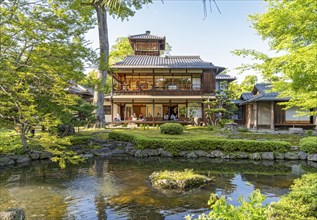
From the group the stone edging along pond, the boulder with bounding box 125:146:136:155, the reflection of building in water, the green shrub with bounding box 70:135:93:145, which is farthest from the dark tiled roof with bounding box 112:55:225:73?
the reflection of building in water

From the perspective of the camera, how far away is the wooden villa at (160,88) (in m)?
23.8

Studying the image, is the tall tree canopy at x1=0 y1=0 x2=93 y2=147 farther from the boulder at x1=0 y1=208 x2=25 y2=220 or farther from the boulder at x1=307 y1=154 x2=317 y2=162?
the boulder at x1=307 y1=154 x2=317 y2=162

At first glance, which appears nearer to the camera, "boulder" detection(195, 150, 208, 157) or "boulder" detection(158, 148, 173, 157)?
"boulder" detection(195, 150, 208, 157)

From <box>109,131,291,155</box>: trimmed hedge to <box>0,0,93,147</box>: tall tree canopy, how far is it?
300 inches

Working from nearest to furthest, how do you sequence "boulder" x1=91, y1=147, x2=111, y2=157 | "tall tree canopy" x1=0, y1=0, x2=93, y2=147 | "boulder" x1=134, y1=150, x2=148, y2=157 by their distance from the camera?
"tall tree canopy" x1=0, y1=0, x2=93, y2=147 < "boulder" x1=134, y1=150, x2=148, y2=157 < "boulder" x1=91, y1=147, x2=111, y2=157

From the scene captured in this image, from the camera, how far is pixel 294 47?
601 cm

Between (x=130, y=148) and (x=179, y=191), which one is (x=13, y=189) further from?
(x=130, y=148)

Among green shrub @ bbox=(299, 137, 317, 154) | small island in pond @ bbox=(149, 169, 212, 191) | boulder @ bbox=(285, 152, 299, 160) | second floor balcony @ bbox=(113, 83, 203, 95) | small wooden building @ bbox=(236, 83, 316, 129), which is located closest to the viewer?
small island in pond @ bbox=(149, 169, 212, 191)

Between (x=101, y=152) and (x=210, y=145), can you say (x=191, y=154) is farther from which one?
(x=101, y=152)

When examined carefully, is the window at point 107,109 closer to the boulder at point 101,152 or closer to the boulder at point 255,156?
the boulder at point 101,152

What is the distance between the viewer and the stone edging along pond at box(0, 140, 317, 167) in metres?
12.8

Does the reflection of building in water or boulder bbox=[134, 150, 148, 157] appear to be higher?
boulder bbox=[134, 150, 148, 157]

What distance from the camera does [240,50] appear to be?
26.7ft

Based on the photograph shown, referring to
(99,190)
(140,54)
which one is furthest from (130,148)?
(140,54)
